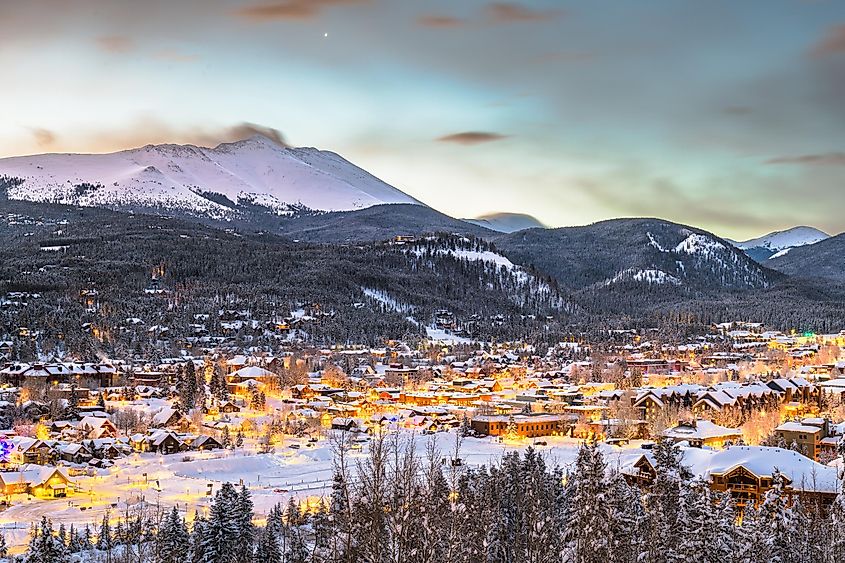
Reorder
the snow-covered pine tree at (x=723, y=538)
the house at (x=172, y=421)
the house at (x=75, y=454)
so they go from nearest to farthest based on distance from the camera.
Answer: the snow-covered pine tree at (x=723, y=538), the house at (x=75, y=454), the house at (x=172, y=421)

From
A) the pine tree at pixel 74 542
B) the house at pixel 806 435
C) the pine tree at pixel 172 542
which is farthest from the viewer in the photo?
the house at pixel 806 435

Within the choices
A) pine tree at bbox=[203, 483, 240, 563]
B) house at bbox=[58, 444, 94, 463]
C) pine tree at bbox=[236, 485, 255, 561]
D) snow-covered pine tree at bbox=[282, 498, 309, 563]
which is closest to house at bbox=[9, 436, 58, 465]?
house at bbox=[58, 444, 94, 463]

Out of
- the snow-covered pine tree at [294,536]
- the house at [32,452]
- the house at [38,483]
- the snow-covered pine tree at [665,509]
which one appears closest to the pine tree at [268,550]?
the snow-covered pine tree at [294,536]

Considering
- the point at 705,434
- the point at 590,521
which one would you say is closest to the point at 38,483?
the point at 590,521

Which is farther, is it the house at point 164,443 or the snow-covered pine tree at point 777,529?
the house at point 164,443

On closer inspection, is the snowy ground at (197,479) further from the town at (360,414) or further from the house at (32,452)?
the house at (32,452)

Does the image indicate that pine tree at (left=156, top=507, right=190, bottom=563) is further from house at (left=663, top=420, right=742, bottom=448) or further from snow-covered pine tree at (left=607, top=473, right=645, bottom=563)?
house at (left=663, top=420, right=742, bottom=448)

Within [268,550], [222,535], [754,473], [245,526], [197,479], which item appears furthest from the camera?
[197,479]

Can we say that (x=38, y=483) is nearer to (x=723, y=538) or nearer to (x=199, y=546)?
(x=199, y=546)
